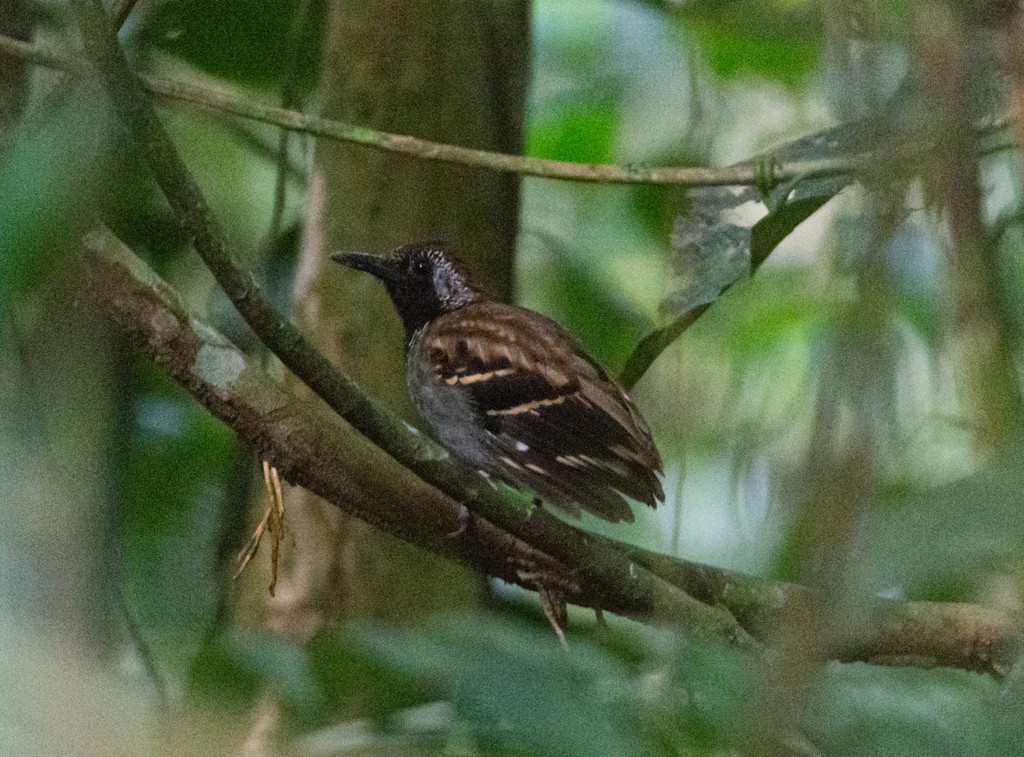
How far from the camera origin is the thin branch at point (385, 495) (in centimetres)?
185

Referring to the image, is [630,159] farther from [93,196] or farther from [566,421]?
[93,196]

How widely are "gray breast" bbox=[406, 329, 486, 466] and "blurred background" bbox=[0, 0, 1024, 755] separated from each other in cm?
22

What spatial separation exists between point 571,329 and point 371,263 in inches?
32.0

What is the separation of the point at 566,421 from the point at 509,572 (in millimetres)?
399

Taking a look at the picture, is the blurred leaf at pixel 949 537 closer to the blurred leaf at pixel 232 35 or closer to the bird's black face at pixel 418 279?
the bird's black face at pixel 418 279

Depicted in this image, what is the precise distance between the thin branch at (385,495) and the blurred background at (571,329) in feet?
0.30

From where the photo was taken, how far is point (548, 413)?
8.52ft

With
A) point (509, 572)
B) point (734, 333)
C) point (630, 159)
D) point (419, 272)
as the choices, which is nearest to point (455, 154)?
point (419, 272)

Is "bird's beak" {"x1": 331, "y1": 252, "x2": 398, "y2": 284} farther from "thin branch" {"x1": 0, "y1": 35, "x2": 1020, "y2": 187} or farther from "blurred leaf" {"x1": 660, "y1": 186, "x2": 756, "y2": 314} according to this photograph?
"blurred leaf" {"x1": 660, "y1": 186, "x2": 756, "y2": 314}

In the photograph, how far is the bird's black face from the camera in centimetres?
286

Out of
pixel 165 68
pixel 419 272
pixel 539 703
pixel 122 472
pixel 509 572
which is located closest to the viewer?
pixel 539 703

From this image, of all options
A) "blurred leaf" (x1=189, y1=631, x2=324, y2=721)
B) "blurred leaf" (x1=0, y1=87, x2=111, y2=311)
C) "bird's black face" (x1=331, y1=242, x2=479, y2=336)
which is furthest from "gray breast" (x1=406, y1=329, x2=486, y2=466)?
"blurred leaf" (x1=0, y1=87, x2=111, y2=311)

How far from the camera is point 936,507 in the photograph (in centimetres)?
78

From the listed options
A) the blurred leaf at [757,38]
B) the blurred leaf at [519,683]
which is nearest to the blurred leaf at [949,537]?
the blurred leaf at [519,683]
